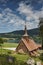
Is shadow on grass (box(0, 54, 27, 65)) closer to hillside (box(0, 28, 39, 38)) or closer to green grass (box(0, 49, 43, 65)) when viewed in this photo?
green grass (box(0, 49, 43, 65))

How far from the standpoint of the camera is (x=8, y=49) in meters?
3.42

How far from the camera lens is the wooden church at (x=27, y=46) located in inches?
135

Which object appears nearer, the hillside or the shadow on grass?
the shadow on grass

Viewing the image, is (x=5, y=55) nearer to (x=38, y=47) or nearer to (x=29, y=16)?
(x=38, y=47)

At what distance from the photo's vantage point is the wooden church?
342 cm

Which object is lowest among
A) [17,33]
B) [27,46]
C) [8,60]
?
[8,60]

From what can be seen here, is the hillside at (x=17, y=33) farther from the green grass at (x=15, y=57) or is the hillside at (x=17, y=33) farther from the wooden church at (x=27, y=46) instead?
the green grass at (x=15, y=57)

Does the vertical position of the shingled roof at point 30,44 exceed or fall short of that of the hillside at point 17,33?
it falls short

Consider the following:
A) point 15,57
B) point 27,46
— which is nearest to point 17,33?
point 27,46

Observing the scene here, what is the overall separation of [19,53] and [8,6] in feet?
3.65

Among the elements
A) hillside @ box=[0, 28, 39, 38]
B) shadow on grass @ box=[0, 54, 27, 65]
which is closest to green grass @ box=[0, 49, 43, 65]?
shadow on grass @ box=[0, 54, 27, 65]

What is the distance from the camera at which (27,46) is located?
3455 millimetres

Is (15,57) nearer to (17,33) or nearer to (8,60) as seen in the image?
(8,60)

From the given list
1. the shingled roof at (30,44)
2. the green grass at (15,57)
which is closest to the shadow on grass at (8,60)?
the green grass at (15,57)
